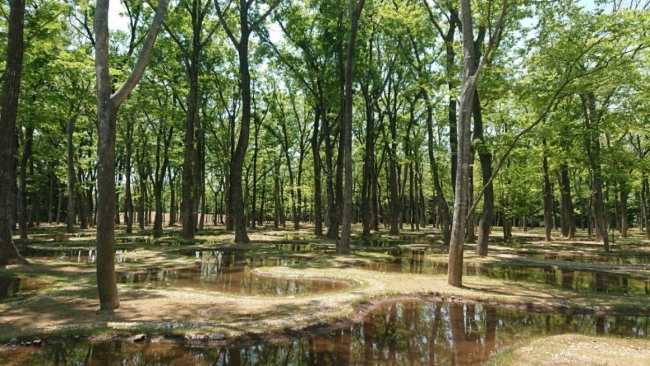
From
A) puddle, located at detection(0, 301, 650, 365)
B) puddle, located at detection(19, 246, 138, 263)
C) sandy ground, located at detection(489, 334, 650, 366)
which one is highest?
puddle, located at detection(19, 246, 138, 263)

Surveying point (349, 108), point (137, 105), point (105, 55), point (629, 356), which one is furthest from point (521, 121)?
point (137, 105)

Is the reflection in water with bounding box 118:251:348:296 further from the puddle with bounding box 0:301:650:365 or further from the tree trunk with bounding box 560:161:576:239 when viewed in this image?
the tree trunk with bounding box 560:161:576:239

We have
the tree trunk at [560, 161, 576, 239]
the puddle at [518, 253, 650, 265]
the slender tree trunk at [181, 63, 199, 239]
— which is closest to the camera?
the puddle at [518, 253, 650, 265]

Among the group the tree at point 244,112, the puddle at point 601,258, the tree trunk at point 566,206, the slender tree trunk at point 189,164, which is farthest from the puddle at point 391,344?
the tree trunk at point 566,206

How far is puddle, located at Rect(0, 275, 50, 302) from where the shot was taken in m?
10.0

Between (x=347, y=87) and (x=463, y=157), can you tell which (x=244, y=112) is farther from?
(x=463, y=157)

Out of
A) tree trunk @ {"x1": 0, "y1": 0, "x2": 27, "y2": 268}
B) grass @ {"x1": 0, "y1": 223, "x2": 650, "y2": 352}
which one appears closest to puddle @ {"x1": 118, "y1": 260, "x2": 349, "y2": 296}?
grass @ {"x1": 0, "y1": 223, "x2": 650, "y2": 352}

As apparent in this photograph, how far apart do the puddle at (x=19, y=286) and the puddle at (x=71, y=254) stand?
335 centimetres

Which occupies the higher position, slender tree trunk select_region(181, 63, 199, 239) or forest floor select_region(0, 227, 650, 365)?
slender tree trunk select_region(181, 63, 199, 239)

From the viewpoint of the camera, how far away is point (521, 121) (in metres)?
25.0

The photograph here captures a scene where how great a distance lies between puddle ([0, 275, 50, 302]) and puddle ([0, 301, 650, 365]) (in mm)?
Result: 4585

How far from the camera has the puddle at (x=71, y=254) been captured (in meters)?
16.8

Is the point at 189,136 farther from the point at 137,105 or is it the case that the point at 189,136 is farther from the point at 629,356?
the point at 629,356

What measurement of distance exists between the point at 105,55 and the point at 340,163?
2167cm
